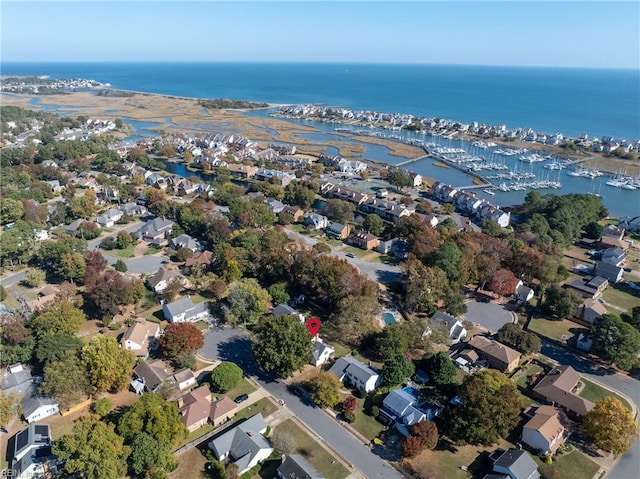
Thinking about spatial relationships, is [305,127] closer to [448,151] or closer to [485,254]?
[448,151]

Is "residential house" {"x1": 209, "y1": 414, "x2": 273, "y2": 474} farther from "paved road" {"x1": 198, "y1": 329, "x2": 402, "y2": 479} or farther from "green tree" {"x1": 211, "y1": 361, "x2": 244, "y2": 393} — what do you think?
"green tree" {"x1": 211, "y1": 361, "x2": 244, "y2": 393}

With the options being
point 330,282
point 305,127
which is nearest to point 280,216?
point 330,282

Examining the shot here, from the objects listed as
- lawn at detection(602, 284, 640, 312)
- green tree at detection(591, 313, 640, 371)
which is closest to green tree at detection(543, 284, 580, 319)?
green tree at detection(591, 313, 640, 371)

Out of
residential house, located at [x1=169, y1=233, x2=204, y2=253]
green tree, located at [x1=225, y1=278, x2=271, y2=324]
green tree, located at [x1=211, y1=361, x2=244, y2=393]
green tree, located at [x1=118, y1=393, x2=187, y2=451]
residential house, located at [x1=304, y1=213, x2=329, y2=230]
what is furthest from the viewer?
residential house, located at [x1=304, y1=213, x2=329, y2=230]

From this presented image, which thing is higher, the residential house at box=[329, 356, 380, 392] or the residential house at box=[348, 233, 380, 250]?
the residential house at box=[348, 233, 380, 250]

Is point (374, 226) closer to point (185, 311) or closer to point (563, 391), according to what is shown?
point (185, 311)

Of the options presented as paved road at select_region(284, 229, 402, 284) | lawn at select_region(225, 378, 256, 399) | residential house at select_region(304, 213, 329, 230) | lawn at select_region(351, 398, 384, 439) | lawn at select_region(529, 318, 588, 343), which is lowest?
lawn at select_region(351, 398, 384, 439)

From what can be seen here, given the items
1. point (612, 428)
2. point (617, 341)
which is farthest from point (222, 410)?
point (617, 341)
